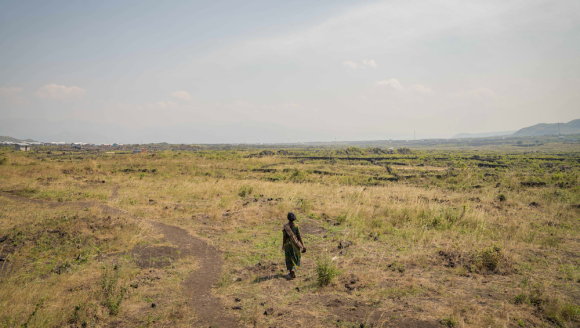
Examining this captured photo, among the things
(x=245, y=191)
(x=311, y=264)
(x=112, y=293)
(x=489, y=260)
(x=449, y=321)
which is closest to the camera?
(x=449, y=321)

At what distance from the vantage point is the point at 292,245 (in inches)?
313

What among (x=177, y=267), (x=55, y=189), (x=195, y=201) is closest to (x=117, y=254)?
(x=177, y=267)

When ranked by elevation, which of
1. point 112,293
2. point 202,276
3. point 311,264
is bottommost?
point 311,264

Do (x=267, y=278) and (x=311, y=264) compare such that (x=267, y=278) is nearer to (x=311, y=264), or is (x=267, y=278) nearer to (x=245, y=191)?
(x=311, y=264)

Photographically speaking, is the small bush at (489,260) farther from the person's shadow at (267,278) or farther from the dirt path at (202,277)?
the dirt path at (202,277)

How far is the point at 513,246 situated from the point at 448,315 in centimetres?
626

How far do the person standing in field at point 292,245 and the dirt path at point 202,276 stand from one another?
220 centimetres

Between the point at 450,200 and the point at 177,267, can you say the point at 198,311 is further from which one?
the point at 450,200

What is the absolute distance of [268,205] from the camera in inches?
683

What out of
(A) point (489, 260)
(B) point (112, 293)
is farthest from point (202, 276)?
(A) point (489, 260)

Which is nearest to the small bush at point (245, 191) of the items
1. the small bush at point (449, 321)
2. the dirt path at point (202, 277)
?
the dirt path at point (202, 277)

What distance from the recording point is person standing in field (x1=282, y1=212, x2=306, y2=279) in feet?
25.8

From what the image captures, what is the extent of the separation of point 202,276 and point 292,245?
9.49ft

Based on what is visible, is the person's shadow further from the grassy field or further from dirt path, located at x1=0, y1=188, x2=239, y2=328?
dirt path, located at x1=0, y1=188, x2=239, y2=328
